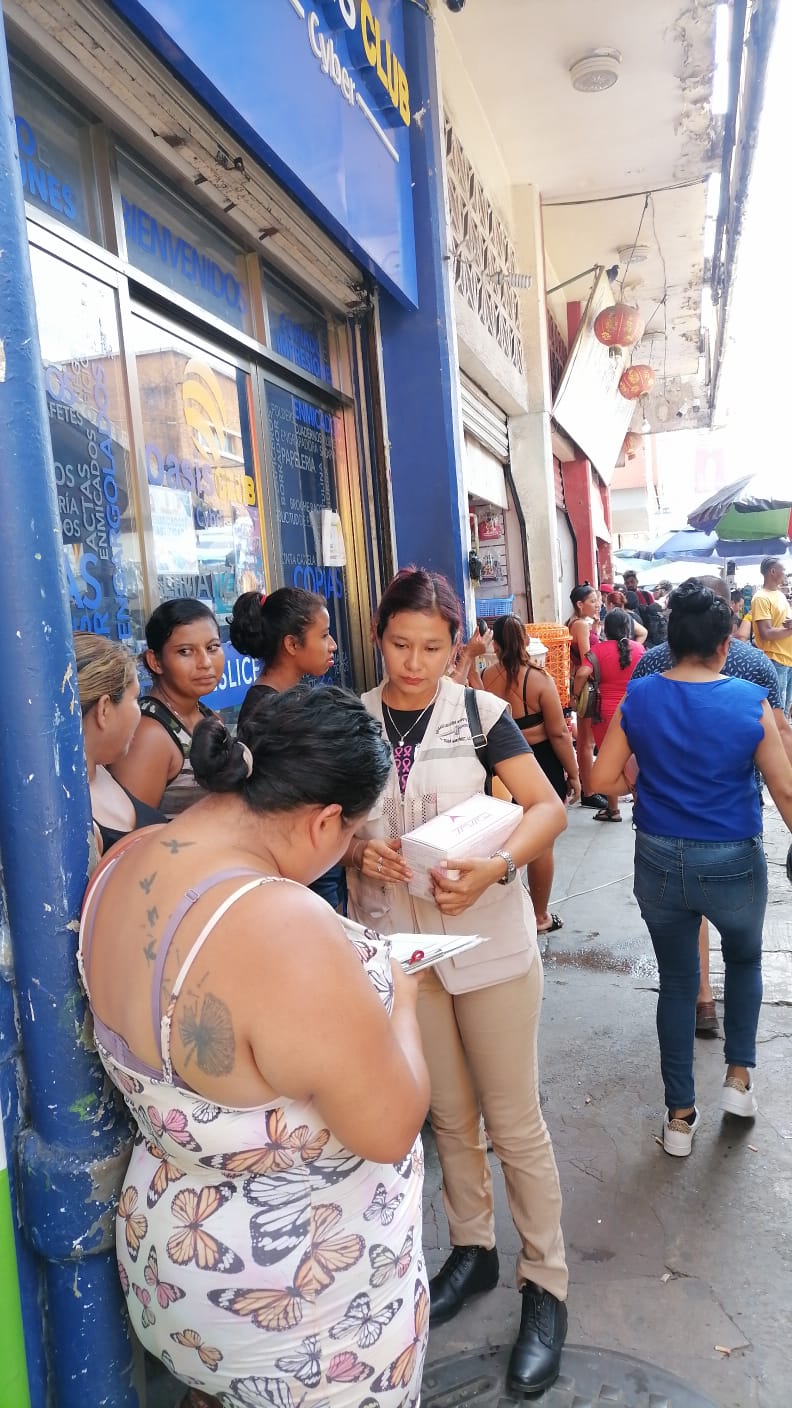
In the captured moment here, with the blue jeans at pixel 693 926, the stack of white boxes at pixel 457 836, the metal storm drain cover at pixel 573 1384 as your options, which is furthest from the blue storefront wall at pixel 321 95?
the metal storm drain cover at pixel 573 1384

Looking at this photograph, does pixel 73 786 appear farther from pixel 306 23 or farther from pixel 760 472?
pixel 760 472

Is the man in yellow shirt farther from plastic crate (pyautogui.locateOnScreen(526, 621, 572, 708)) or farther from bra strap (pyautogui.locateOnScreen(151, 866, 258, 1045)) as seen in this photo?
bra strap (pyautogui.locateOnScreen(151, 866, 258, 1045))

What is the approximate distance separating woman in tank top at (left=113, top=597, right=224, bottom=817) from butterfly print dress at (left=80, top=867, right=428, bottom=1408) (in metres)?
0.84

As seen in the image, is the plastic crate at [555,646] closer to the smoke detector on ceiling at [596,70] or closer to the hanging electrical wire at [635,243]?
the smoke detector on ceiling at [596,70]

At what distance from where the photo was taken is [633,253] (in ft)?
31.8

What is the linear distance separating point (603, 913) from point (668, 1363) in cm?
308

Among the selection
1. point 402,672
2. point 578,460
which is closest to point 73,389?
point 402,672

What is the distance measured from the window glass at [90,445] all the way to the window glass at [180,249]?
12.7 inches

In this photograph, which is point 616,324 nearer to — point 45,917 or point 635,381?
point 635,381

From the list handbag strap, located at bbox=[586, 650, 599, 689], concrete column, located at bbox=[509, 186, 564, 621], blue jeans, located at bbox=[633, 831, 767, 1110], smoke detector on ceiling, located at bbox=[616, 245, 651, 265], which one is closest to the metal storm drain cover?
blue jeans, located at bbox=[633, 831, 767, 1110]

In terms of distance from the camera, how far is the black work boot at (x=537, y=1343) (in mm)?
1999

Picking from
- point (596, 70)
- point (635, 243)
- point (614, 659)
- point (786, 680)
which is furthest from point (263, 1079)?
point (635, 243)

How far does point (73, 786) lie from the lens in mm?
1349

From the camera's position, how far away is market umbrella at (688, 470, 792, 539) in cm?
1062
